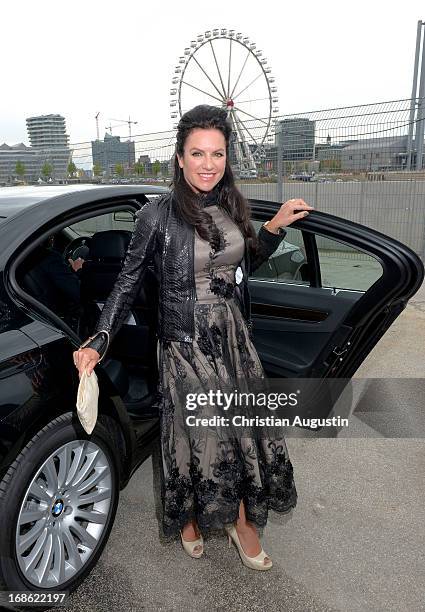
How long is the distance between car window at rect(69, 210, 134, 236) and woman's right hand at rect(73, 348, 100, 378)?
2.77 feet

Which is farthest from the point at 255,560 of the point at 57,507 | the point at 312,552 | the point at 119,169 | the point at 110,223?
the point at 119,169

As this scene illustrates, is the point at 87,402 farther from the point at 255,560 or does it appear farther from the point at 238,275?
the point at 255,560

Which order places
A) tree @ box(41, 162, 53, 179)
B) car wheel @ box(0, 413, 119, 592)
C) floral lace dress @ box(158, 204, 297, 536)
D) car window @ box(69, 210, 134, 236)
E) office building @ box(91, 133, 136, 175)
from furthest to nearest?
tree @ box(41, 162, 53, 179), office building @ box(91, 133, 136, 175), car window @ box(69, 210, 134, 236), floral lace dress @ box(158, 204, 297, 536), car wheel @ box(0, 413, 119, 592)

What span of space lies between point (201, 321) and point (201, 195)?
0.47m

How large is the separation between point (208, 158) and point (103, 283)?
1.34m

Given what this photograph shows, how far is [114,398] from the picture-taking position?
206cm

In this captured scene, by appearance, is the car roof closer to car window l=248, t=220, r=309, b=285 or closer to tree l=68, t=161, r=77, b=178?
car window l=248, t=220, r=309, b=285

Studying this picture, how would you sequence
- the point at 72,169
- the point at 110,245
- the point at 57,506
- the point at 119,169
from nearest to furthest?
the point at 57,506 < the point at 110,245 < the point at 119,169 < the point at 72,169

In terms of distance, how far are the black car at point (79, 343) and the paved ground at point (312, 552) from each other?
0.24 metres

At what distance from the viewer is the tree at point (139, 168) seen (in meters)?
10.1

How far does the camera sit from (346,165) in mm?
7746

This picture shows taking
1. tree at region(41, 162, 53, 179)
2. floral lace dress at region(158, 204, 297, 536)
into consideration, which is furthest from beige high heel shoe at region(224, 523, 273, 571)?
tree at region(41, 162, 53, 179)

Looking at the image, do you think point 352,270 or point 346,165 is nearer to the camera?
point 346,165

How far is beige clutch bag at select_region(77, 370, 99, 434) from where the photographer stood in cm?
168
